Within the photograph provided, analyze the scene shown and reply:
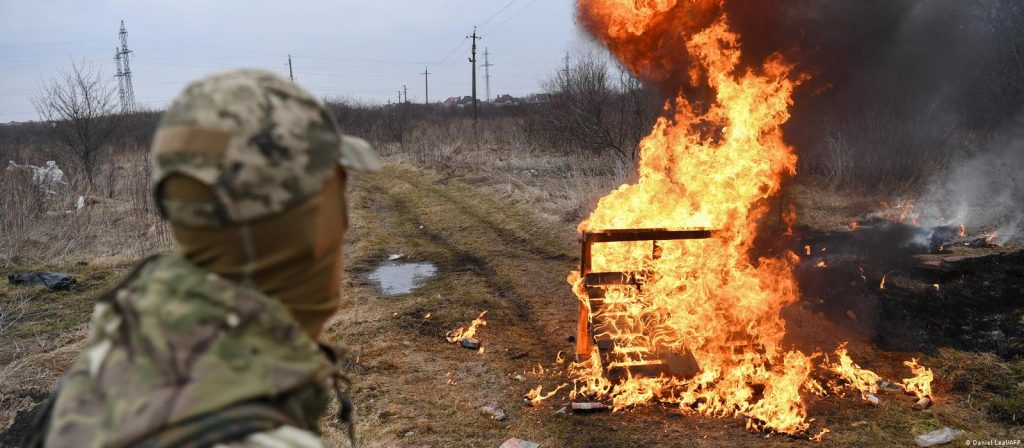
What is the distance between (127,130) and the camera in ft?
70.1

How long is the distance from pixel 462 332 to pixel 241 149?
18.3 feet

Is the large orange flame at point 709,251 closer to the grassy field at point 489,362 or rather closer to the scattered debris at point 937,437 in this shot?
the grassy field at point 489,362

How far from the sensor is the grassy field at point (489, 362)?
4.52 meters

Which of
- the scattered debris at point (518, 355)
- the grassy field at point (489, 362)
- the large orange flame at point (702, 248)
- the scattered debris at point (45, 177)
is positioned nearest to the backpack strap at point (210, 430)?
the grassy field at point (489, 362)

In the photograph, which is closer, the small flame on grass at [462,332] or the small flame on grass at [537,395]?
the small flame on grass at [537,395]

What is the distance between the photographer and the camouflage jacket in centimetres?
107

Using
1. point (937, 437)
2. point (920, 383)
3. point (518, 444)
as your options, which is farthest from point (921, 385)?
point (518, 444)

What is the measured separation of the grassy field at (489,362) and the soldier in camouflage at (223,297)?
3368 millimetres

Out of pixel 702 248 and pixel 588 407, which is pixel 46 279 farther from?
pixel 702 248

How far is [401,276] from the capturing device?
29.8 feet

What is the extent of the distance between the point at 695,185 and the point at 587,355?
7.06 ft

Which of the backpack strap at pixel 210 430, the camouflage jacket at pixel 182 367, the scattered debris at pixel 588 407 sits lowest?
the scattered debris at pixel 588 407

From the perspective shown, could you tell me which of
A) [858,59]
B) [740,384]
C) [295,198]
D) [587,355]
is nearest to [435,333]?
[587,355]

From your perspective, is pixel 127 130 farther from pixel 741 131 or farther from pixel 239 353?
pixel 239 353
